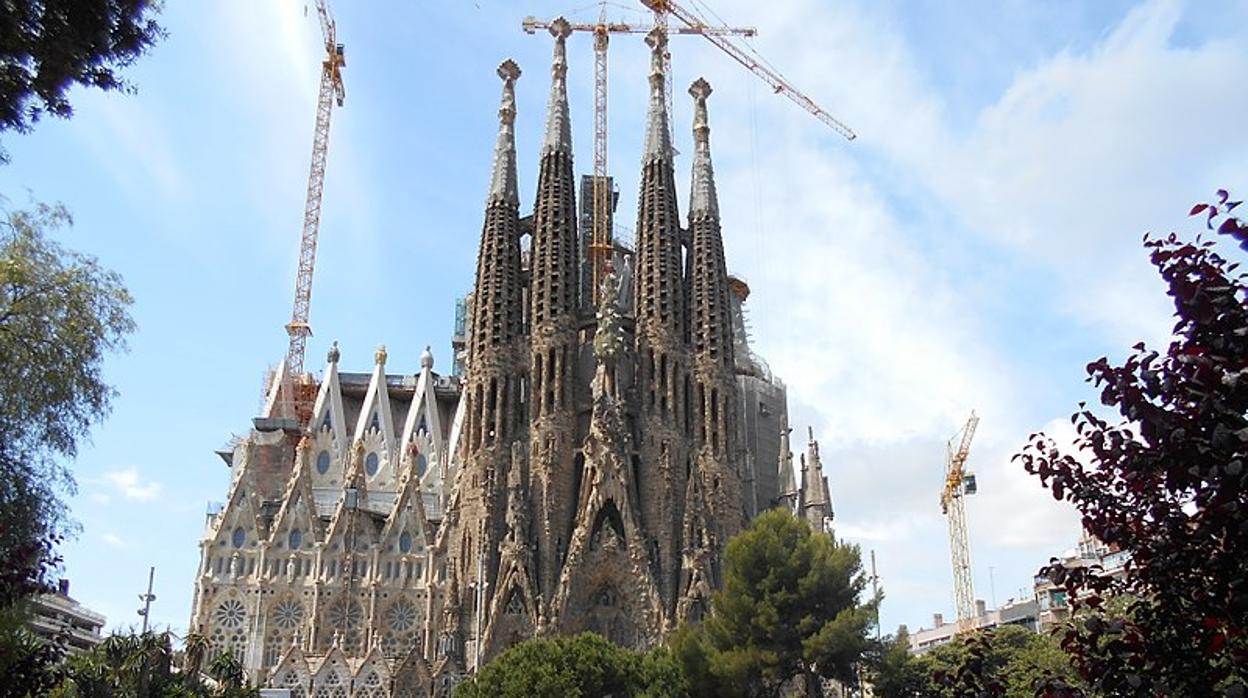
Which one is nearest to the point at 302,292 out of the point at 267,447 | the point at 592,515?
the point at 267,447

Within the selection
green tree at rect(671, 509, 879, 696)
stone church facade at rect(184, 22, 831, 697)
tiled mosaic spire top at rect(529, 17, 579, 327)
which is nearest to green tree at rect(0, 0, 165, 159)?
green tree at rect(671, 509, 879, 696)

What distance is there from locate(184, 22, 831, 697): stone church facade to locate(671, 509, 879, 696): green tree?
8.83 meters

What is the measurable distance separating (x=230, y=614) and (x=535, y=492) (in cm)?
1330

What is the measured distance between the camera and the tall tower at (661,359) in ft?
148

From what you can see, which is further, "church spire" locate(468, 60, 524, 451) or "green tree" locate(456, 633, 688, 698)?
"church spire" locate(468, 60, 524, 451)

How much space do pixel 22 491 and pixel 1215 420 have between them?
1291cm

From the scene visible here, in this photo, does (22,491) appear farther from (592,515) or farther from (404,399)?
(404,399)

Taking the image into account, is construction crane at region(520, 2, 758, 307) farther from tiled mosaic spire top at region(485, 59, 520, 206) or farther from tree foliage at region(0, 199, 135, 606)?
tree foliage at region(0, 199, 135, 606)

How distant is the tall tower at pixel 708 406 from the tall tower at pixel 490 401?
24.9 ft

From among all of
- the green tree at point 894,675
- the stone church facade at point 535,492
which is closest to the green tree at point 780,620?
the green tree at point 894,675

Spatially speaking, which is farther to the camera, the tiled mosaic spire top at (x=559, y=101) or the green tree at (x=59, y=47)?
the tiled mosaic spire top at (x=559, y=101)

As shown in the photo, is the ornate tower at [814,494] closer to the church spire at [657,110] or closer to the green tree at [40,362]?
the church spire at [657,110]

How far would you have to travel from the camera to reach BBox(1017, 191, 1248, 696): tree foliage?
17.3 feet

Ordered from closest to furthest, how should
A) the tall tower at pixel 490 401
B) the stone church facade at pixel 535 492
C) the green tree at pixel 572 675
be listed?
1. the green tree at pixel 572 675
2. the stone church facade at pixel 535 492
3. the tall tower at pixel 490 401
